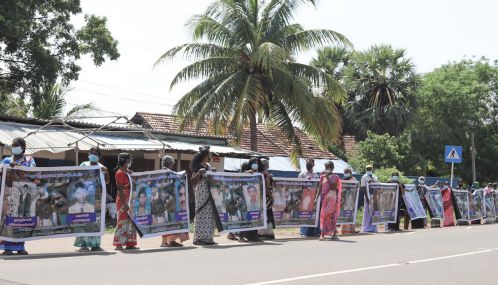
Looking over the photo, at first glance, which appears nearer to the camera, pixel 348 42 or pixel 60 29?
pixel 348 42

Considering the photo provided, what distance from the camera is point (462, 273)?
987 centimetres

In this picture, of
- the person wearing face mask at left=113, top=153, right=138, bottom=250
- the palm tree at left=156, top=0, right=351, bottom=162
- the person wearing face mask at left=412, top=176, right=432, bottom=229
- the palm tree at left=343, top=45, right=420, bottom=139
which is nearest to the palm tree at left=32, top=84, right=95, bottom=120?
the palm tree at left=156, top=0, right=351, bottom=162

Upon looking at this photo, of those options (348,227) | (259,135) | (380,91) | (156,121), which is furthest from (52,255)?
(380,91)

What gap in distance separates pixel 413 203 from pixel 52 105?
17.1 meters

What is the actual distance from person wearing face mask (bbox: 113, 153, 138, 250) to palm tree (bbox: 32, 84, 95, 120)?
1740 cm

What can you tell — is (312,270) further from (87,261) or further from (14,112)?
(14,112)

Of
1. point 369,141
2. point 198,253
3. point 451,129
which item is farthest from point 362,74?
point 198,253

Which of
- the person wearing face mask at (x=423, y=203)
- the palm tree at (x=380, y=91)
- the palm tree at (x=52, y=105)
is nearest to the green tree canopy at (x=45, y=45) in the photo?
the palm tree at (x=52, y=105)

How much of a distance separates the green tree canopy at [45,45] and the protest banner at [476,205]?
15.5 metres

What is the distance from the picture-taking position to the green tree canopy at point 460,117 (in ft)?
149

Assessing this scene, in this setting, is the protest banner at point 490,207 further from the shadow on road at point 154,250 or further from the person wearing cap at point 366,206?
the shadow on road at point 154,250

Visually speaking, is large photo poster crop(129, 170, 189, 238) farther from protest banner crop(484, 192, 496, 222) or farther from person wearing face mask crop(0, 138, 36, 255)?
protest banner crop(484, 192, 496, 222)

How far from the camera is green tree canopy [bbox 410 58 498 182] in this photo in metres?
45.4

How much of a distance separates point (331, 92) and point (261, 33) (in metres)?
3.35
